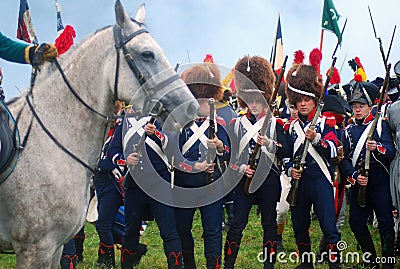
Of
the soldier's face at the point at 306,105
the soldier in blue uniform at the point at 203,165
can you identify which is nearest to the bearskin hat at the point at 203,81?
the soldier in blue uniform at the point at 203,165

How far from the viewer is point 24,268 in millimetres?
3885

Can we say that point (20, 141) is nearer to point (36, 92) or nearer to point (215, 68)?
point (36, 92)

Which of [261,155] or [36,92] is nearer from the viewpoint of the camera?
[36,92]

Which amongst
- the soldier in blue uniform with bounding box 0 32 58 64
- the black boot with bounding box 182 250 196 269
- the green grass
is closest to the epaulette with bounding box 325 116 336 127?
the green grass

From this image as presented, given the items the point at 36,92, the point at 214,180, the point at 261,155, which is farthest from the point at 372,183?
the point at 36,92

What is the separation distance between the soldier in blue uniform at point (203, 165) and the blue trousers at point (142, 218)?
39 centimetres

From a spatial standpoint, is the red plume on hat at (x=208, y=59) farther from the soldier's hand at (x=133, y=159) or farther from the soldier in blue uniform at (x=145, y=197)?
the soldier's hand at (x=133, y=159)

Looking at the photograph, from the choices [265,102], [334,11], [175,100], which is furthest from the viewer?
[334,11]

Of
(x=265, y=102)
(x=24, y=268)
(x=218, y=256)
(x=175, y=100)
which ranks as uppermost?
(x=265, y=102)

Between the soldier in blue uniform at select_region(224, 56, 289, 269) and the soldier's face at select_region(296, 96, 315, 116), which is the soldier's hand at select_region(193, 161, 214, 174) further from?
the soldier's face at select_region(296, 96, 315, 116)

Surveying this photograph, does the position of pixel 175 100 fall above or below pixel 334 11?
below

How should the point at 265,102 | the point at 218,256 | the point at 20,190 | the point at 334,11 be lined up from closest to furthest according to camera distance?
the point at 20,190 → the point at 218,256 → the point at 265,102 → the point at 334,11

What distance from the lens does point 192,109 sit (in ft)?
13.3

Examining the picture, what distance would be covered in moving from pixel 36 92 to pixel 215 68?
2852mm
